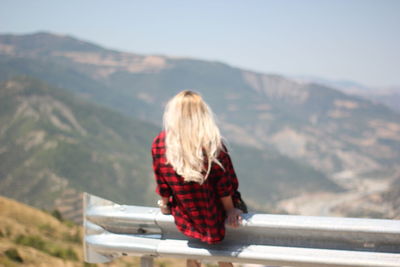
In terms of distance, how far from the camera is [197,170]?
3.56 meters

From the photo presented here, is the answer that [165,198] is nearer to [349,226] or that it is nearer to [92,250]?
[92,250]

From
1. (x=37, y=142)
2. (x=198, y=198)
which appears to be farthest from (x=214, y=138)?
(x=37, y=142)

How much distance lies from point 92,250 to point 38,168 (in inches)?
5935

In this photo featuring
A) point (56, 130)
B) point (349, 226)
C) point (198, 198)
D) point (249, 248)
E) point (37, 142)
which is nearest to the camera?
point (349, 226)

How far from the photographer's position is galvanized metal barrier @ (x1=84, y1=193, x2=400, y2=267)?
3107 mm

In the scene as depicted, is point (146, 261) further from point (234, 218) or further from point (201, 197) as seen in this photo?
point (234, 218)

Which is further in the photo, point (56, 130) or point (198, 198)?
point (56, 130)

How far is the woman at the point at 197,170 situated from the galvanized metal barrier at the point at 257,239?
12 cm

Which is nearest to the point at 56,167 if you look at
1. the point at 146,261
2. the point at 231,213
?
the point at 146,261

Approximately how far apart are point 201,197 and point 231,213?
27cm

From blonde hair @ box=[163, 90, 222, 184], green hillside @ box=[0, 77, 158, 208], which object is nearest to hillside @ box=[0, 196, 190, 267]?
blonde hair @ box=[163, 90, 222, 184]

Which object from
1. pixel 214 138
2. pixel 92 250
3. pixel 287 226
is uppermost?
pixel 214 138

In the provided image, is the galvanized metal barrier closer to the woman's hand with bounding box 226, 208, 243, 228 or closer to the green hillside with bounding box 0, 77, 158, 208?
the woman's hand with bounding box 226, 208, 243, 228

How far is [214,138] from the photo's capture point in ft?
11.7
